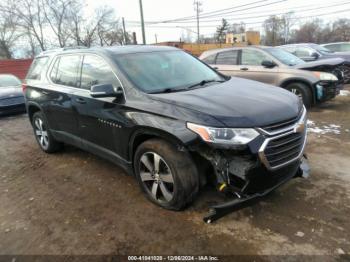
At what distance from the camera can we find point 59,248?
3.00 meters

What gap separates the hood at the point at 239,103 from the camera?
2852 millimetres

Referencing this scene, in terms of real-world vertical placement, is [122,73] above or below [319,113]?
above

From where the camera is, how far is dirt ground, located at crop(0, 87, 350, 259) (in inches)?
114

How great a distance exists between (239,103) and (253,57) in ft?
18.5

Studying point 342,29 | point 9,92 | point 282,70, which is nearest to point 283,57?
point 282,70

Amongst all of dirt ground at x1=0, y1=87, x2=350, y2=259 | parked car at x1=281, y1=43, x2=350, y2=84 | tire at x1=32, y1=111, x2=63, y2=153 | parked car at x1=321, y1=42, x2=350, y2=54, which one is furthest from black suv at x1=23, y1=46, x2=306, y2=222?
parked car at x1=321, y1=42, x2=350, y2=54

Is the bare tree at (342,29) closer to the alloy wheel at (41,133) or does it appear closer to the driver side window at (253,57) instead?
the driver side window at (253,57)

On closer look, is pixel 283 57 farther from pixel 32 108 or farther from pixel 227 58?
pixel 32 108

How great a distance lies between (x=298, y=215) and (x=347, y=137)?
305 centimetres

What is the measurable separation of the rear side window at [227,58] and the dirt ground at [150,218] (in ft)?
14.3

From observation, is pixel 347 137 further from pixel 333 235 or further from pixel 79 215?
pixel 79 215

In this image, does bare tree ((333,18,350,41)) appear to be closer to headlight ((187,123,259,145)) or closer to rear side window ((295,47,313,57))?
rear side window ((295,47,313,57))

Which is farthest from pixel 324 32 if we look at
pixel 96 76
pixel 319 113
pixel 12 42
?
pixel 96 76

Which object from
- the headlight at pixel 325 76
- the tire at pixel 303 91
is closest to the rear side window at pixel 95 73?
the tire at pixel 303 91
